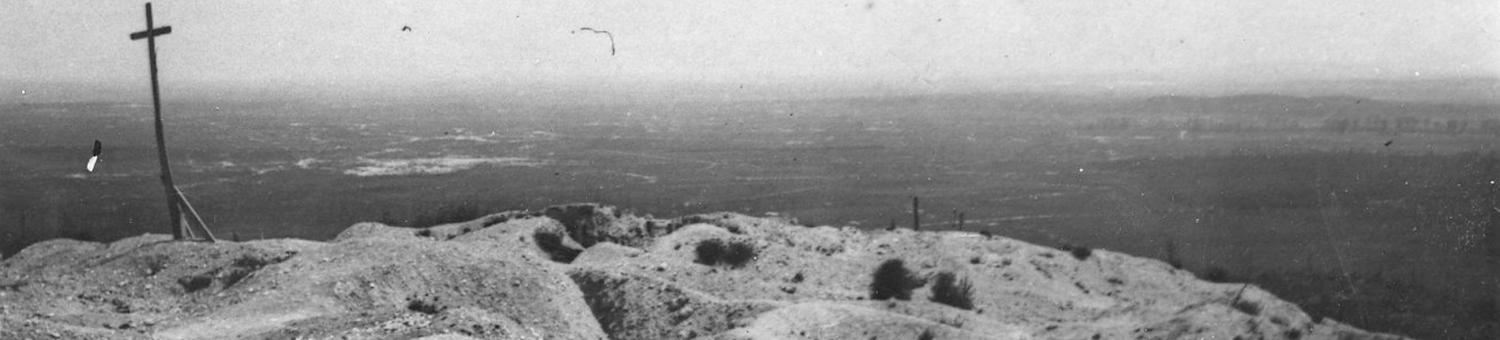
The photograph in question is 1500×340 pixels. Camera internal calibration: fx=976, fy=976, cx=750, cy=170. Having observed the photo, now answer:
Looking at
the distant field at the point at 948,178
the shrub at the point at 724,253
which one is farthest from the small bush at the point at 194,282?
the distant field at the point at 948,178

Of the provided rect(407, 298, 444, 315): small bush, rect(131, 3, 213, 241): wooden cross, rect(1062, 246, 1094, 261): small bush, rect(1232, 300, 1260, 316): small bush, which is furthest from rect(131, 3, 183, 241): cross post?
rect(1062, 246, 1094, 261): small bush

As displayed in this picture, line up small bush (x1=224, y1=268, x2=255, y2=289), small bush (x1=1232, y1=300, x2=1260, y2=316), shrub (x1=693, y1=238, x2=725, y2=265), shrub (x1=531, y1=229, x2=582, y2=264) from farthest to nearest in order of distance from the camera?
shrub (x1=531, y1=229, x2=582, y2=264), shrub (x1=693, y1=238, x2=725, y2=265), small bush (x1=1232, y1=300, x2=1260, y2=316), small bush (x1=224, y1=268, x2=255, y2=289)

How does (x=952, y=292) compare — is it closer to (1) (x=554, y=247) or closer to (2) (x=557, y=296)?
(2) (x=557, y=296)

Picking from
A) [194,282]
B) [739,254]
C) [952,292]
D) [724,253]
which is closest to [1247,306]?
[952,292]

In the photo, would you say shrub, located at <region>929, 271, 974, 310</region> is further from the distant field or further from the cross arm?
the cross arm

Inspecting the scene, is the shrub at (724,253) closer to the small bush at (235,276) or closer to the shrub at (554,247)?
the shrub at (554,247)

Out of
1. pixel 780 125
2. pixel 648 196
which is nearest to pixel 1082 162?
pixel 648 196
